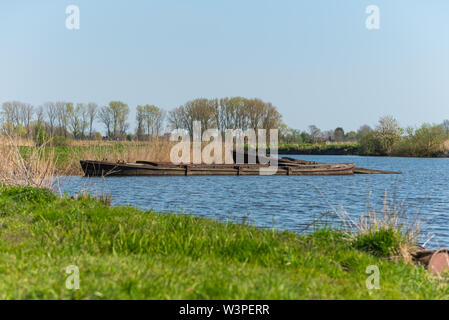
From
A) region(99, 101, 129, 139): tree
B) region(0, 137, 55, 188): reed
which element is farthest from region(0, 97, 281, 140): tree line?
region(0, 137, 55, 188): reed

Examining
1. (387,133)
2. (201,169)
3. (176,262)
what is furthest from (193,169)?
(387,133)

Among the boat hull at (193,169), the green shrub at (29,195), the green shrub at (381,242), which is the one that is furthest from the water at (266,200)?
the green shrub at (381,242)

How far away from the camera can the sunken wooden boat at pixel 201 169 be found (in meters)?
25.6

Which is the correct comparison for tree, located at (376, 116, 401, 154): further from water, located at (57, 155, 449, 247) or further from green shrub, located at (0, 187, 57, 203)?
green shrub, located at (0, 187, 57, 203)

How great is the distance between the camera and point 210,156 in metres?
33.9

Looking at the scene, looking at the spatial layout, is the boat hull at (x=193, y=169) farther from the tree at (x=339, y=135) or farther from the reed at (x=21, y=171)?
the tree at (x=339, y=135)

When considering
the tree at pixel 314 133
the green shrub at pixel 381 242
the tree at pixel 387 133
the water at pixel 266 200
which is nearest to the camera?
the green shrub at pixel 381 242

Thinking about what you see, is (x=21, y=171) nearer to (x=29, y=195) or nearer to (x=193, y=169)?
(x=29, y=195)

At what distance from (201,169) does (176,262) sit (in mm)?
25081

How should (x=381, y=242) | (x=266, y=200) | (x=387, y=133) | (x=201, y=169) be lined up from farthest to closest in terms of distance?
(x=387, y=133) < (x=201, y=169) < (x=266, y=200) < (x=381, y=242)

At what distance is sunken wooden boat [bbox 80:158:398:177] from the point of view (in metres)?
25.6

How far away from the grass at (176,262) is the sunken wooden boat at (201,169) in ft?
53.1

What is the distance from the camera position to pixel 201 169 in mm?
30281
